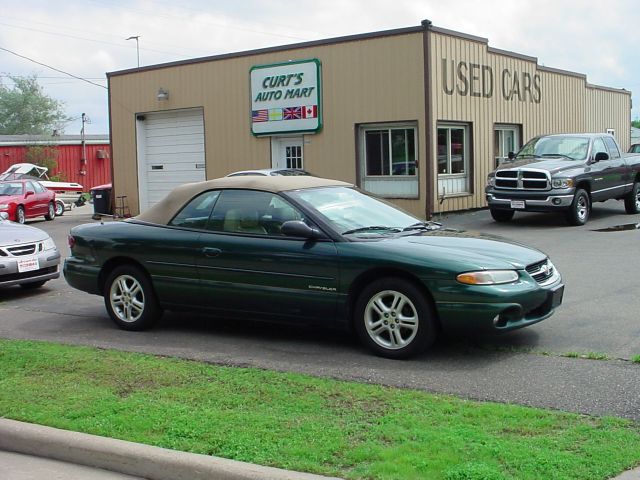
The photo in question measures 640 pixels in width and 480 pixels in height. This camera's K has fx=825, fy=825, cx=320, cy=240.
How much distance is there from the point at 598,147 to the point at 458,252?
13015 mm

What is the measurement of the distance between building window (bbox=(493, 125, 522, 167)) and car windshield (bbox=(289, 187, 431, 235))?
52.0 ft

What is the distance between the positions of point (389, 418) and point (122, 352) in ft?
9.92

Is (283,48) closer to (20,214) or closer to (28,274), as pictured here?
(20,214)

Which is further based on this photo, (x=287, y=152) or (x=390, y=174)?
(x=287, y=152)

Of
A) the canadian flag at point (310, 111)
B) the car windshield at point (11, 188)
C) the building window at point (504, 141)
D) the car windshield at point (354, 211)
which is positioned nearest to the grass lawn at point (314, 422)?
the car windshield at point (354, 211)

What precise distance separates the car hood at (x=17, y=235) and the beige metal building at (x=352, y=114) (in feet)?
36.1

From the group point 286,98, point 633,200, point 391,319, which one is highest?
point 286,98

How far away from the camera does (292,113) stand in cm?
2272

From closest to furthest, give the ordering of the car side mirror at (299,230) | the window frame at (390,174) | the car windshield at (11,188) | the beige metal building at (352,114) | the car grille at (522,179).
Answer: the car side mirror at (299,230), the car grille at (522,179), the beige metal building at (352,114), the window frame at (390,174), the car windshield at (11,188)

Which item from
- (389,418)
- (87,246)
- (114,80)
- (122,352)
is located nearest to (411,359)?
(389,418)

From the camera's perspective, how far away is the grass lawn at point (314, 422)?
4.35m

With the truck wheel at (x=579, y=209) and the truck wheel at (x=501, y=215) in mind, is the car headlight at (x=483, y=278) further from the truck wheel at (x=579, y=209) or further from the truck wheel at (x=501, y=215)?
the truck wheel at (x=501, y=215)

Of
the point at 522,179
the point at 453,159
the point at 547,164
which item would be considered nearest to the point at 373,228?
the point at 522,179

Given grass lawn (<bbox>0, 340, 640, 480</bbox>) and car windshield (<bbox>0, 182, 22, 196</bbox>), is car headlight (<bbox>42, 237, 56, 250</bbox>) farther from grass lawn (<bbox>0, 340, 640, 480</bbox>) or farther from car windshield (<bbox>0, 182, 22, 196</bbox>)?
car windshield (<bbox>0, 182, 22, 196</bbox>)
